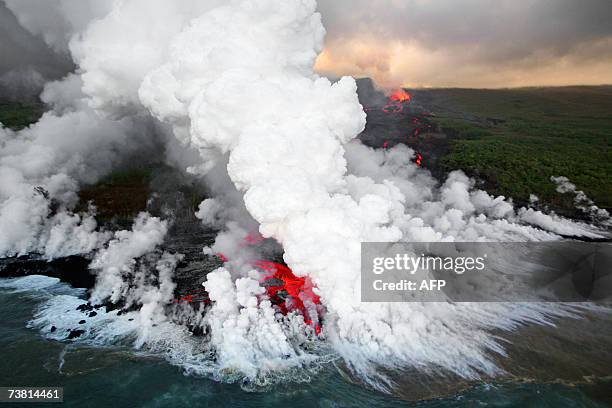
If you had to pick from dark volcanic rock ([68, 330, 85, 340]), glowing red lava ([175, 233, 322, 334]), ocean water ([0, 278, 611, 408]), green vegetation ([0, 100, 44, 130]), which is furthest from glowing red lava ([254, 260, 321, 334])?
green vegetation ([0, 100, 44, 130])

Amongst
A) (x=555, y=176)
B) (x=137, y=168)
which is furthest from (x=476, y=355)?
(x=137, y=168)

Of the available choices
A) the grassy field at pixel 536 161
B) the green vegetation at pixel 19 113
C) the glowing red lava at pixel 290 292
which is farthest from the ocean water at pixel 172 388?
the green vegetation at pixel 19 113

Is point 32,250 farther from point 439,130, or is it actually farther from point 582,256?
point 439,130

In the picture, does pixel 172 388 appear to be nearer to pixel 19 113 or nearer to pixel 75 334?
pixel 75 334

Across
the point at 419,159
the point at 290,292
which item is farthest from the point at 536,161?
the point at 290,292

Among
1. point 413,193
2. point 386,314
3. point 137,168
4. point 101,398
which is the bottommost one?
point 101,398

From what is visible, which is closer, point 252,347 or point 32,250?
point 252,347

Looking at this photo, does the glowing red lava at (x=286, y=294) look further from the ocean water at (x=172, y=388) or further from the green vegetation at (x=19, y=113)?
the green vegetation at (x=19, y=113)

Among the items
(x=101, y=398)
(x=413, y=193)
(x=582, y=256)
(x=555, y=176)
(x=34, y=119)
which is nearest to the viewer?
(x=101, y=398)
